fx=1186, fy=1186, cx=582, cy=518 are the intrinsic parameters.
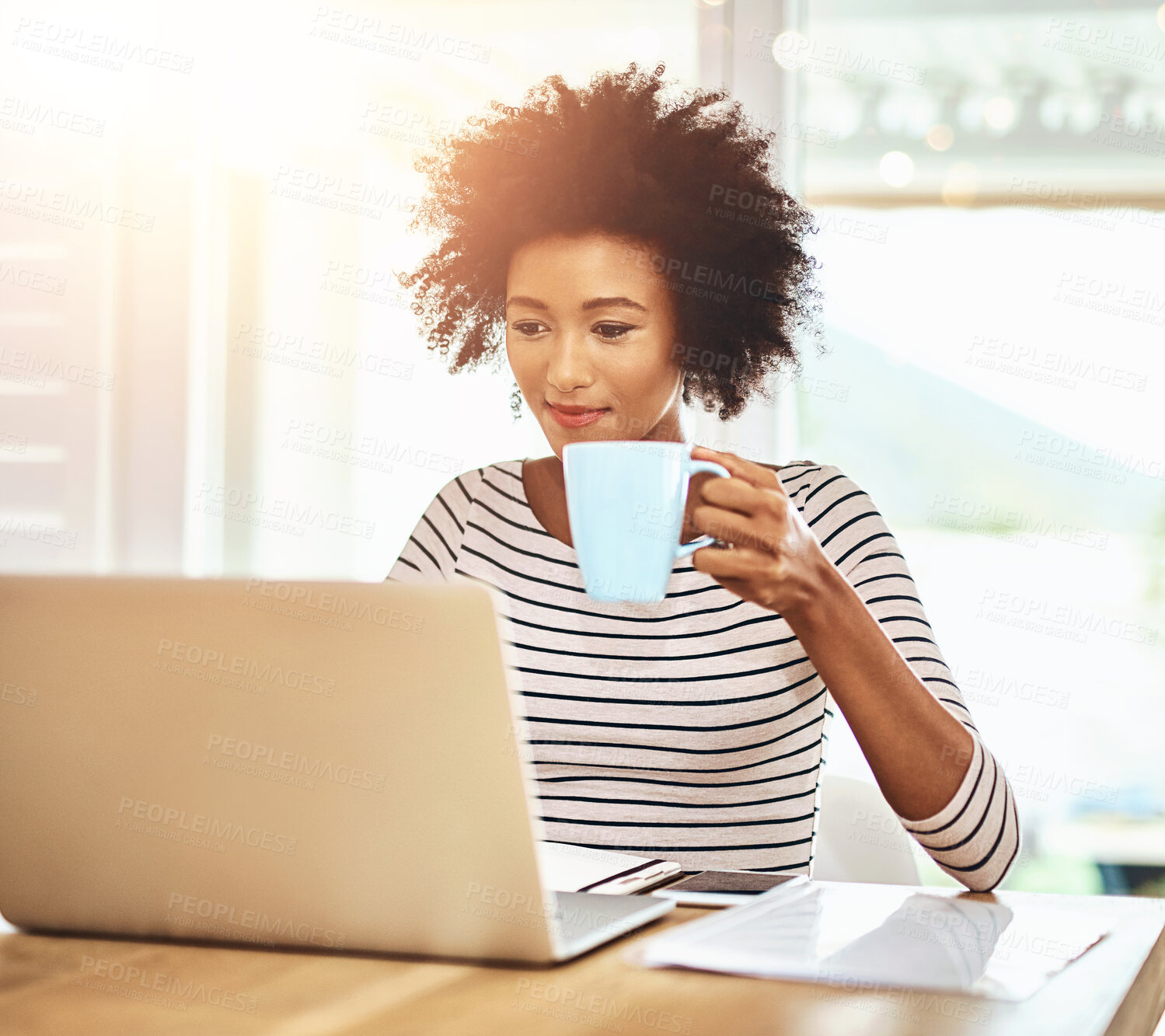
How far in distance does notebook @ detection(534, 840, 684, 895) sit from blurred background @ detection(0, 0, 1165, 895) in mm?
1443

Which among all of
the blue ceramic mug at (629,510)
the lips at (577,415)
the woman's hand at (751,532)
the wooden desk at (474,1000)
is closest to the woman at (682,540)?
the lips at (577,415)

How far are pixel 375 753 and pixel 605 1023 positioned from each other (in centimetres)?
18

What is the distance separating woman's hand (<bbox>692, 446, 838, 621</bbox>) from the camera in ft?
2.84

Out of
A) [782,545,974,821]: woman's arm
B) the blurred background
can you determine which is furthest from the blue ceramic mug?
the blurred background

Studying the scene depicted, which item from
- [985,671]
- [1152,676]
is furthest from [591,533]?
[1152,676]

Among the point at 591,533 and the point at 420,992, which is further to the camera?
the point at 591,533

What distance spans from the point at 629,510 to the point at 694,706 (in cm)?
53

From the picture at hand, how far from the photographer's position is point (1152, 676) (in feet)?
7.42

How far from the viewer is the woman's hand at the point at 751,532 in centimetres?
87

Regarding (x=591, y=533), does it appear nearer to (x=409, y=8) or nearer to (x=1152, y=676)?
(x=1152, y=676)

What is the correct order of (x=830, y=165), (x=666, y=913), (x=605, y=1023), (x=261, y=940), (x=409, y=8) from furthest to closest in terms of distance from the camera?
1. (x=409, y=8)
2. (x=830, y=165)
3. (x=666, y=913)
4. (x=261, y=940)
5. (x=605, y=1023)

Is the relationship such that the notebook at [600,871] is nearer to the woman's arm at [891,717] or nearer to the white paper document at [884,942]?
the white paper document at [884,942]

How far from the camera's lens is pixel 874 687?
1.00 metres

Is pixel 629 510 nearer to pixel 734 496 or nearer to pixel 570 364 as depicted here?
pixel 734 496
